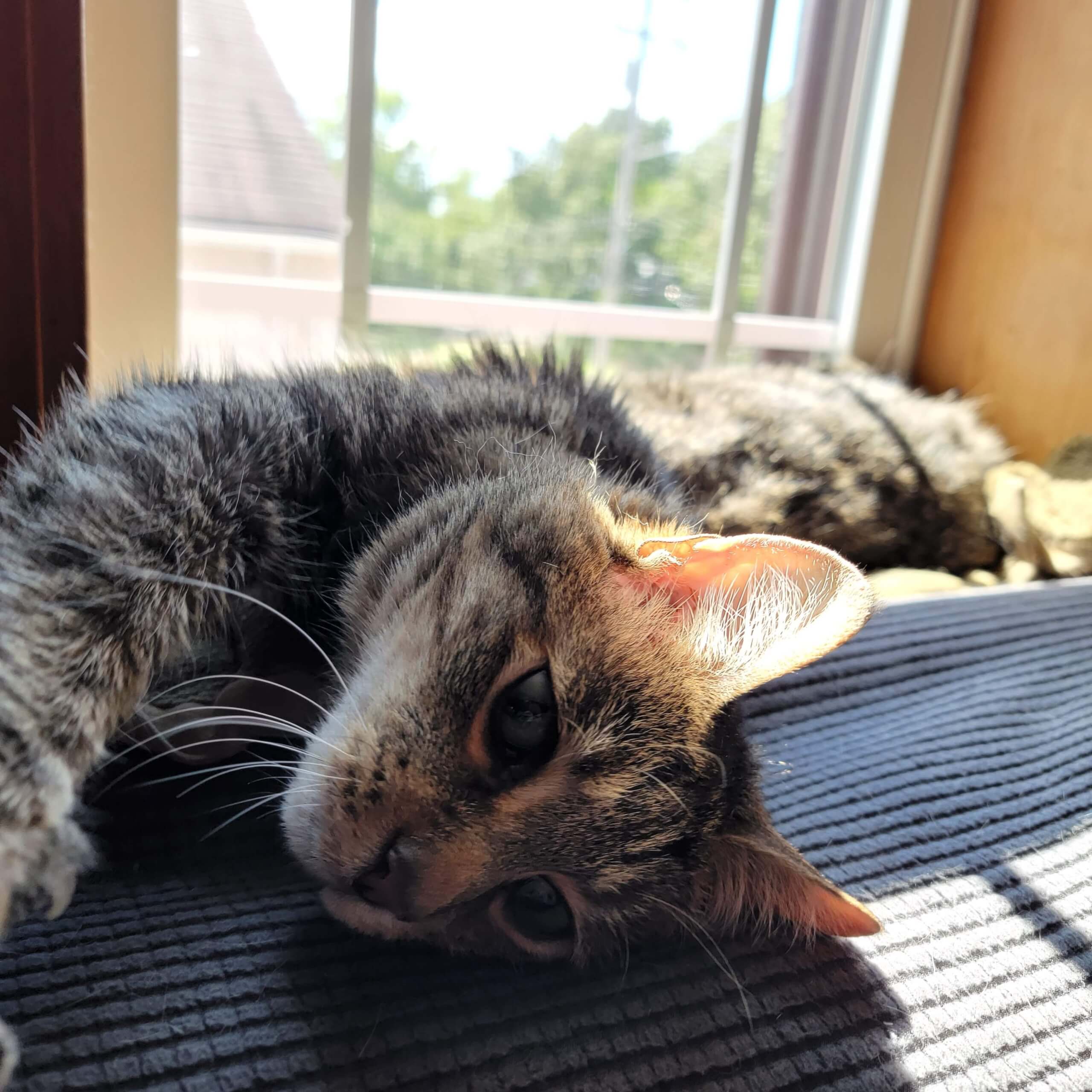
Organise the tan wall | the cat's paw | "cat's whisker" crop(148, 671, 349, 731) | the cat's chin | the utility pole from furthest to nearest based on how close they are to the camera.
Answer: the utility pole, the tan wall, "cat's whisker" crop(148, 671, 349, 731), the cat's chin, the cat's paw

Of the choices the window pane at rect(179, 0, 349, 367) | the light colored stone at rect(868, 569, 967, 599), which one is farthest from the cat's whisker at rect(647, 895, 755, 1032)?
the window pane at rect(179, 0, 349, 367)

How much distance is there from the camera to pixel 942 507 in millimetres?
1982

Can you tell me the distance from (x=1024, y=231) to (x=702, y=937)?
2.23 m

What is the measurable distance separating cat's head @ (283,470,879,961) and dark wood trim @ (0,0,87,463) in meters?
0.68

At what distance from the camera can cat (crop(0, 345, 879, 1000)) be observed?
727mm

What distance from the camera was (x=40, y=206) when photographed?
1.15m

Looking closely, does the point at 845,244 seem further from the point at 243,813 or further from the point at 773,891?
the point at 243,813

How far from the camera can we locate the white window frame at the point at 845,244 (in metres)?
1.81

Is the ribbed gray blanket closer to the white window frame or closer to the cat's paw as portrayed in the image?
the cat's paw

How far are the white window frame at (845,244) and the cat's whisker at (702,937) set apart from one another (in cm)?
135

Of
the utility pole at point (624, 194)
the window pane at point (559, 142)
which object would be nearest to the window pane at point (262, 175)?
the window pane at point (559, 142)

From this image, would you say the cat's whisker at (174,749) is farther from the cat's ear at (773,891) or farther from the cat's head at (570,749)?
the cat's ear at (773,891)

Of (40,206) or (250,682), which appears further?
(40,206)

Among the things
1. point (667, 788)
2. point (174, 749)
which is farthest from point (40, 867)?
point (667, 788)
